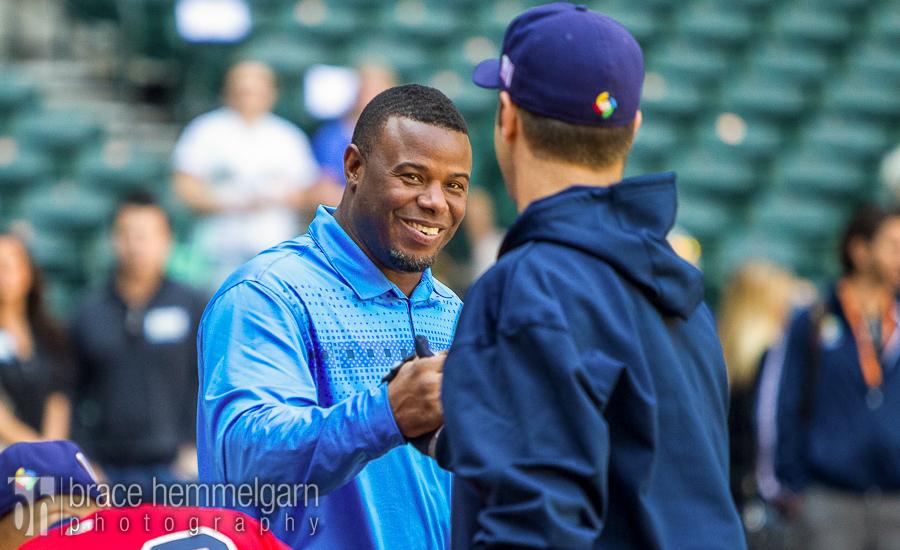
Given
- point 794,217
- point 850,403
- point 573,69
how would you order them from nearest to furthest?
1. point 573,69
2. point 850,403
3. point 794,217

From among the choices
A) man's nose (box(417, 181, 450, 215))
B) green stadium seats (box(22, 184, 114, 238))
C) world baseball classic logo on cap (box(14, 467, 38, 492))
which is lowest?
green stadium seats (box(22, 184, 114, 238))

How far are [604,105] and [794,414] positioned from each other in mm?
4133

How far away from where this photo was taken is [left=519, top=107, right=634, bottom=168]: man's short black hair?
2076 millimetres

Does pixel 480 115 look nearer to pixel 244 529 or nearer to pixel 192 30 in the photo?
pixel 192 30

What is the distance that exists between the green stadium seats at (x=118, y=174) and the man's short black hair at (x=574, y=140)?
21.6 feet

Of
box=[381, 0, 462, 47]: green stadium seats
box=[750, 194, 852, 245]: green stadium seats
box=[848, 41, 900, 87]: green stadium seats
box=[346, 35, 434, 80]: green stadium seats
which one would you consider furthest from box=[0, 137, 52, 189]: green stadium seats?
box=[848, 41, 900, 87]: green stadium seats

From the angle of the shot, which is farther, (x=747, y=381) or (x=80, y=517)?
(x=747, y=381)

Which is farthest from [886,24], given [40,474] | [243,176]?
[40,474]

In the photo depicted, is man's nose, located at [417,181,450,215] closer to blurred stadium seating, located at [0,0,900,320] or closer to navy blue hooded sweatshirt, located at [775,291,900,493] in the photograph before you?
navy blue hooded sweatshirt, located at [775,291,900,493]

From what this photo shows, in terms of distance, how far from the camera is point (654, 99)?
973 centimetres

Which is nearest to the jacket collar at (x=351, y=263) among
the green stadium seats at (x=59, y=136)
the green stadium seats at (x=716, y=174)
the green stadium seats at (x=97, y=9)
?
the green stadium seats at (x=59, y=136)

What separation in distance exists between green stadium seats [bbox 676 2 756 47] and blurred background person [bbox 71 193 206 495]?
204 inches

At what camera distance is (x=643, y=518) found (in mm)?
1940

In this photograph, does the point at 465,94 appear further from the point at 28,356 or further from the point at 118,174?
the point at 28,356
